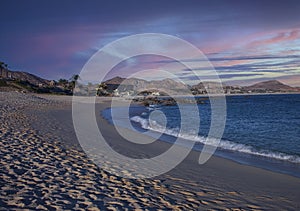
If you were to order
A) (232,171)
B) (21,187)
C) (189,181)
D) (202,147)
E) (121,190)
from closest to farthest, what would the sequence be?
1. (21,187)
2. (121,190)
3. (189,181)
4. (232,171)
5. (202,147)

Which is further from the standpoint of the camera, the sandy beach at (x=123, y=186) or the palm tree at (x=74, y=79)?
the palm tree at (x=74, y=79)

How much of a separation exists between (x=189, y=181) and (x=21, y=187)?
12.6ft

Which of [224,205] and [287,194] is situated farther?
[287,194]

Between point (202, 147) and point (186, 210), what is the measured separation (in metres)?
7.69

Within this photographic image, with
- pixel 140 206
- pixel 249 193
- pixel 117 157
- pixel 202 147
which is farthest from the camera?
pixel 202 147

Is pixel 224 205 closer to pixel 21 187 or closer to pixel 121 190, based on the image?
pixel 121 190

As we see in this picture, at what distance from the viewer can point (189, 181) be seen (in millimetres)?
6410

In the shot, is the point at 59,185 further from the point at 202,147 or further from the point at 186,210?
the point at 202,147

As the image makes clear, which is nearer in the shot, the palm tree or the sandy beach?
the sandy beach

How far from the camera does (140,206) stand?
4.48 metres

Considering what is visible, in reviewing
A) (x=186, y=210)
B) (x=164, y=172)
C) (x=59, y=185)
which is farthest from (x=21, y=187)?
(x=164, y=172)

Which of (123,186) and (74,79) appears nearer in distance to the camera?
(123,186)

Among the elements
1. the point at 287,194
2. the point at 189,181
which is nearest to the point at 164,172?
the point at 189,181

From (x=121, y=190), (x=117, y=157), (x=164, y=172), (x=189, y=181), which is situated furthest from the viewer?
(x=117, y=157)
